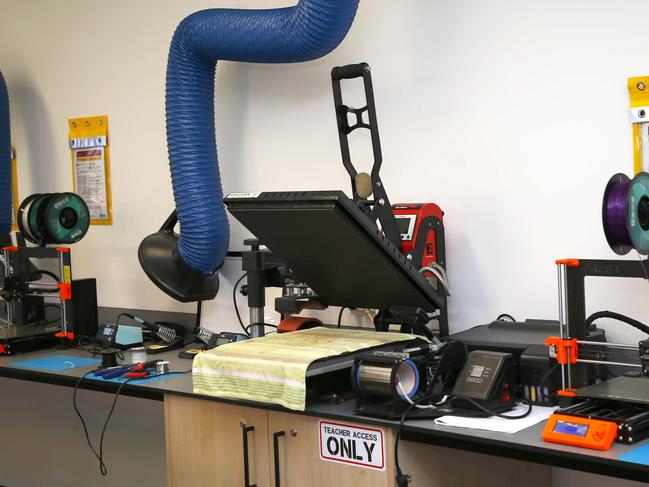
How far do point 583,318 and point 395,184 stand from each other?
3.68ft

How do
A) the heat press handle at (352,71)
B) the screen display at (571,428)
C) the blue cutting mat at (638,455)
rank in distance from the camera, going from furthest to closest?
the heat press handle at (352,71), the screen display at (571,428), the blue cutting mat at (638,455)

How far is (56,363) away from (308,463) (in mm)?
1353

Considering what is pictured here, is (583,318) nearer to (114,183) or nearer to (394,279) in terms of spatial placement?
(394,279)

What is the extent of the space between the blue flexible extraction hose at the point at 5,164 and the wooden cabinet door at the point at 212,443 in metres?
1.88

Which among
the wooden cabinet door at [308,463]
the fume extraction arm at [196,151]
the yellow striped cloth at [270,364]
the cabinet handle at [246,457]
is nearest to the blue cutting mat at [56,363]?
the fume extraction arm at [196,151]

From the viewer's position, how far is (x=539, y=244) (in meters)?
2.72

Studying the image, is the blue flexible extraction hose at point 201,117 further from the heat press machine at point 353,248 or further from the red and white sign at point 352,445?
the red and white sign at point 352,445

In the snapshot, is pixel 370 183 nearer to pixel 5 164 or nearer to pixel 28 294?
pixel 28 294

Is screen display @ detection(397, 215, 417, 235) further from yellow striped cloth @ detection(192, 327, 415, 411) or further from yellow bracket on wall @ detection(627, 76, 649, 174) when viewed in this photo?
yellow bracket on wall @ detection(627, 76, 649, 174)

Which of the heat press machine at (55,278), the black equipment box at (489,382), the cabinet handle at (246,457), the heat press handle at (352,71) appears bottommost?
the cabinet handle at (246,457)

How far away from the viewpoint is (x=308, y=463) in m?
2.30

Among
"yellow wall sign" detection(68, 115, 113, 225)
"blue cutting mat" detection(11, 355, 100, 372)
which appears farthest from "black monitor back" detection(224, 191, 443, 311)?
"yellow wall sign" detection(68, 115, 113, 225)

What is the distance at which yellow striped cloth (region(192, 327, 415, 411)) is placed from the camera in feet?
7.31

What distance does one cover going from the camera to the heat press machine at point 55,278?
3484 mm
